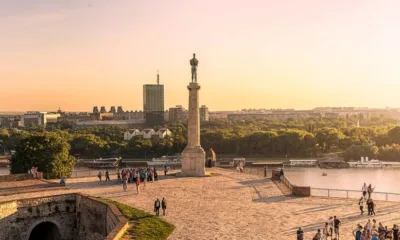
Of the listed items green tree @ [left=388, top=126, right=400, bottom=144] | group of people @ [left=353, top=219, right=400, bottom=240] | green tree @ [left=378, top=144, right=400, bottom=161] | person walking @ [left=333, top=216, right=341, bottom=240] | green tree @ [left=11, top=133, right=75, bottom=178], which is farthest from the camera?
green tree @ [left=388, top=126, right=400, bottom=144]

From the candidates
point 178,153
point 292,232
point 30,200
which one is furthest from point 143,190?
point 178,153

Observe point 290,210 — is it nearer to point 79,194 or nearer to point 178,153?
point 79,194

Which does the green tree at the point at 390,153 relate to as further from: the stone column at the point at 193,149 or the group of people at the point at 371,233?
the group of people at the point at 371,233

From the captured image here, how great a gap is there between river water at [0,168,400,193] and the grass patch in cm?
2894

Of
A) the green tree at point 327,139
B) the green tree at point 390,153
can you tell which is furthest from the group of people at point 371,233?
the green tree at point 327,139

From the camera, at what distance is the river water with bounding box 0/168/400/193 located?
156 feet

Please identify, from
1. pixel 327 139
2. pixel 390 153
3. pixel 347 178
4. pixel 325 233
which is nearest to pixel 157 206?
pixel 325 233

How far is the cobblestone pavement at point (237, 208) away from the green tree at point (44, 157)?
6096 mm

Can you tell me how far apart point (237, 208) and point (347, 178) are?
35.5 metres

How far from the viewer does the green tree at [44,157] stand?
121 feet

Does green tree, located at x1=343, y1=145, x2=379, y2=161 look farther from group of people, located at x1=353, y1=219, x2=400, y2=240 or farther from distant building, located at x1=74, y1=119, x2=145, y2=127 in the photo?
distant building, located at x1=74, y1=119, x2=145, y2=127

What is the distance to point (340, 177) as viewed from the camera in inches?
2174

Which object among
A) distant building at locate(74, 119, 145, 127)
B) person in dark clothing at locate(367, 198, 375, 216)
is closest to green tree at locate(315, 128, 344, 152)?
person in dark clothing at locate(367, 198, 375, 216)

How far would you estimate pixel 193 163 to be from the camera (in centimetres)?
3447
